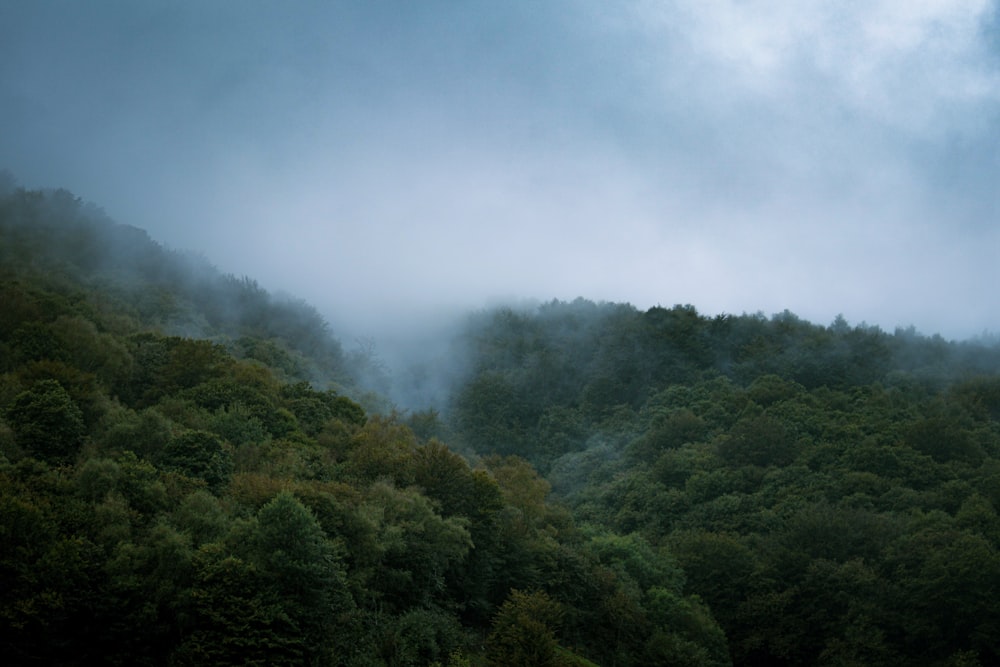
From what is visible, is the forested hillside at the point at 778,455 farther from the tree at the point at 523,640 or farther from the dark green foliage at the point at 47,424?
the dark green foliage at the point at 47,424

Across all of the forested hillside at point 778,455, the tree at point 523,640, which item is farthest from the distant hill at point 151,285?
the tree at point 523,640

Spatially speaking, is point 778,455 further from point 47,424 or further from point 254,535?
point 47,424

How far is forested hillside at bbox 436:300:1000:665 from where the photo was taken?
62.7 meters

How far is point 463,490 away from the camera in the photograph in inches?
2099

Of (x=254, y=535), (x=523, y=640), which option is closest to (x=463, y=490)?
(x=523, y=640)

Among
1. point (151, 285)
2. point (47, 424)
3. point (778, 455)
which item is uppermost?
point (151, 285)

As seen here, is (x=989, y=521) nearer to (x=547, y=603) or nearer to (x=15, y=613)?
(x=547, y=603)

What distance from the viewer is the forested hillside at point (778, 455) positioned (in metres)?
62.7

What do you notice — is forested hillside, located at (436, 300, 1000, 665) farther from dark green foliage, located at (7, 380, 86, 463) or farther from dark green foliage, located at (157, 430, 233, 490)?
dark green foliage, located at (7, 380, 86, 463)

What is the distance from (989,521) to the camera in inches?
2689

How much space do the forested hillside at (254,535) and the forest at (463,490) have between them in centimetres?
16

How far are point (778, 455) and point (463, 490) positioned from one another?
4952 centimetres

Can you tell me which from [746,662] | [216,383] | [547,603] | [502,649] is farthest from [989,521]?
[216,383]

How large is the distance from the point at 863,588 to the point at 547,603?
32.0m
